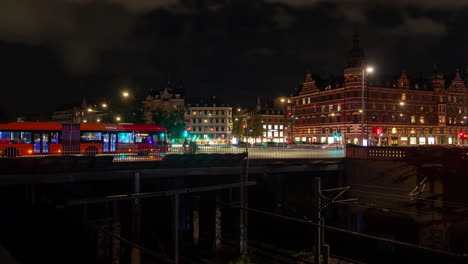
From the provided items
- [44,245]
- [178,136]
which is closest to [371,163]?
[44,245]

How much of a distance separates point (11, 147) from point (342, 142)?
233ft

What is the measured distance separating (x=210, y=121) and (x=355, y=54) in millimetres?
66336

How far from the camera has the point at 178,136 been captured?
73.3 meters

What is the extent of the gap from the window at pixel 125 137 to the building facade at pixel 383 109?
55694 millimetres

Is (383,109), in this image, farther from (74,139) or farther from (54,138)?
(54,138)

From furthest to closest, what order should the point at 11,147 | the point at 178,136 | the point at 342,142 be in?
1. the point at 342,142
2. the point at 178,136
3. the point at 11,147

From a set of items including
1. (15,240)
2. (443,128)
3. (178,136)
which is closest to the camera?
(15,240)

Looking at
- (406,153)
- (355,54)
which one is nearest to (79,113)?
(355,54)

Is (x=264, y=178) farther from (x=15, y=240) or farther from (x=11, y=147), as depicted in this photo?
(x=11, y=147)

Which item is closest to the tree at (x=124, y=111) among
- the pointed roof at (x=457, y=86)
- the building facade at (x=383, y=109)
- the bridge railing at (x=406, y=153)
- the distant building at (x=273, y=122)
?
the bridge railing at (x=406, y=153)

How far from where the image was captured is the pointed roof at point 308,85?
9447 cm

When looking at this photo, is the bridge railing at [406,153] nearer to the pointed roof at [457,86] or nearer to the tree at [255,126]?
the tree at [255,126]

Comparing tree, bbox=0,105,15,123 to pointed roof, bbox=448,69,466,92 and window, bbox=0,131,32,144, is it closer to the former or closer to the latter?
window, bbox=0,131,32,144

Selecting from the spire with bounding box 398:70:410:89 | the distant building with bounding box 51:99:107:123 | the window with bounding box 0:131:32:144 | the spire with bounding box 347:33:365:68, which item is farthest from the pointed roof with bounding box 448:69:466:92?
the distant building with bounding box 51:99:107:123
